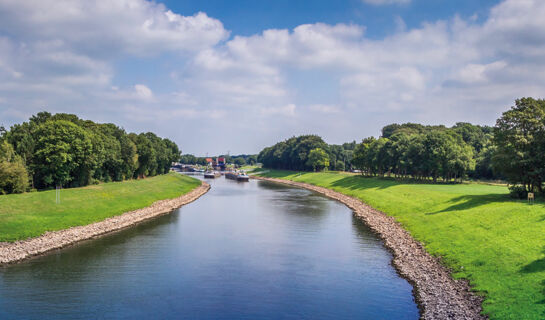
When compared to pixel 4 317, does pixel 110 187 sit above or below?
above

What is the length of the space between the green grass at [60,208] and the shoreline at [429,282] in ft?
126

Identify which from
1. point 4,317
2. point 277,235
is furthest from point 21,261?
point 277,235

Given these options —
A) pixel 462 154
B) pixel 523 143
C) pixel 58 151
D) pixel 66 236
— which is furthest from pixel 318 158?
pixel 66 236

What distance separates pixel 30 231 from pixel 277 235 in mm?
27991

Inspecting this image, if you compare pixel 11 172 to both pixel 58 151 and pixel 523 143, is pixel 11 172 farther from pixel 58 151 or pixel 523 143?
pixel 523 143

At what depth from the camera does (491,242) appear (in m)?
32.2

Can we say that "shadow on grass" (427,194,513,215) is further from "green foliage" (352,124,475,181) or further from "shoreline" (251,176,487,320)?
"green foliage" (352,124,475,181)

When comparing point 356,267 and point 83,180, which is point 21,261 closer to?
point 356,267

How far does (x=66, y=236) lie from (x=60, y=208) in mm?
10800

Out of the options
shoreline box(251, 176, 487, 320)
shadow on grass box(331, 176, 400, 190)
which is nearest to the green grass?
shoreline box(251, 176, 487, 320)

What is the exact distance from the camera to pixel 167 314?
2309 centimetres

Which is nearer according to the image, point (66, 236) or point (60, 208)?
point (66, 236)

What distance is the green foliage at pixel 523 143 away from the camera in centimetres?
4641

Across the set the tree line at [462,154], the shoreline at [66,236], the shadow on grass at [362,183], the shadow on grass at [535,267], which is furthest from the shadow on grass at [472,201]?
the shoreline at [66,236]
